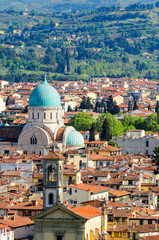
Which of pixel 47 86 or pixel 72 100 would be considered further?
pixel 72 100

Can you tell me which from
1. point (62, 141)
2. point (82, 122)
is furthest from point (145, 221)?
point (82, 122)

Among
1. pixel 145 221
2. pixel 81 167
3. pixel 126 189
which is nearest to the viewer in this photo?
pixel 145 221

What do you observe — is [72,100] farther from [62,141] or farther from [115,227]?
[115,227]

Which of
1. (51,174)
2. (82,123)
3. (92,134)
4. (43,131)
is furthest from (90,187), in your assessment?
(82,123)

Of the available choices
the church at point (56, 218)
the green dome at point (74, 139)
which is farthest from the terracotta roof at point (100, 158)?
the church at point (56, 218)

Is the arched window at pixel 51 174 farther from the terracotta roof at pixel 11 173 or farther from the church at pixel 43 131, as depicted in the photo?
the church at pixel 43 131

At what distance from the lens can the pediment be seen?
39.6 m

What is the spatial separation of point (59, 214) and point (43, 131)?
5127 centimetres

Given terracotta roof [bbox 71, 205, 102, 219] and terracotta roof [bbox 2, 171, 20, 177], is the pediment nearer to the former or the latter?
terracotta roof [bbox 71, 205, 102, 219]

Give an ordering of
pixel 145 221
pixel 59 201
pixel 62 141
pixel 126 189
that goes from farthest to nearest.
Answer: pixel 62 141 → pixel 126 189 → pixel 145 221 → pixel 59 201

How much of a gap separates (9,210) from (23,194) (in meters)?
7.79

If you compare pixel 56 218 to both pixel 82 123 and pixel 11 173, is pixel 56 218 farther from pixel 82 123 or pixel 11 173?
pixel 82 123

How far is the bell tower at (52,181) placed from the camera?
41.2m

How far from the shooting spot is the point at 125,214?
169ft
